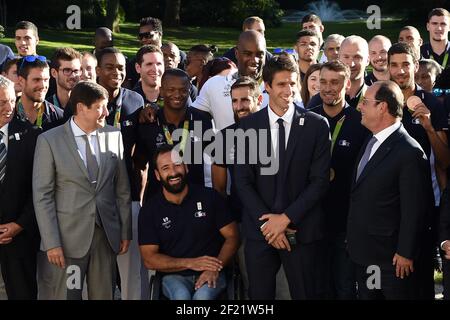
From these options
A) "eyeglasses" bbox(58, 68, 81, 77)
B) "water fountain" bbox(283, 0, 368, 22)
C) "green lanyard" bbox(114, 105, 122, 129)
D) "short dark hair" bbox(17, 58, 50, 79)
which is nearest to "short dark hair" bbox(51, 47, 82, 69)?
"eyeglasses" bbox(58, 68, 81, 77)

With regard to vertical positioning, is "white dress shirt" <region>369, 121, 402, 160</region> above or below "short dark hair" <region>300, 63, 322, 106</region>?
below

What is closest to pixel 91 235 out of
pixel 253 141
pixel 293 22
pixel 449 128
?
pixel 253 141

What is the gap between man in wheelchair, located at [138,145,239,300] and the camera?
19.3 ft

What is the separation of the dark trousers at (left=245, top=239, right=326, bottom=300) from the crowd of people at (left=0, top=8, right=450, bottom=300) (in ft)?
0.04

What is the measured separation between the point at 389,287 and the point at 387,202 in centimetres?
64

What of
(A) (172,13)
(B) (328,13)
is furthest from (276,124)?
(B) (328,13)

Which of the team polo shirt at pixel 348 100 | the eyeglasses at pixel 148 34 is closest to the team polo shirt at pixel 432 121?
the team polo shirt at pixel 348 100

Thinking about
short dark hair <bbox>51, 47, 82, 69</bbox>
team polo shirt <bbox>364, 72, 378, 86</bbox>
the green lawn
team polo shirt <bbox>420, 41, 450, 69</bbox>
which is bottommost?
team polo shirt <bbox>364, 72, 378, 86</bbox>

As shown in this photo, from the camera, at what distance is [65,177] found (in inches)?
229

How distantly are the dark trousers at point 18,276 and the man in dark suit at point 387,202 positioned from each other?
2608 millimetres

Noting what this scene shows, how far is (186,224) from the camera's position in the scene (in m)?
5.98

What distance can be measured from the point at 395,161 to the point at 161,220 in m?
1.92

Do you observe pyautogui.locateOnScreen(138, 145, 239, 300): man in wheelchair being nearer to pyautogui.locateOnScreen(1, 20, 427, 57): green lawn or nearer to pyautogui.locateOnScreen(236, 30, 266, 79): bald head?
pyautogui.locateOnScreen(236, 30, 266, 79): bald head

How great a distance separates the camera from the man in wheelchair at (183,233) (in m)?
5.88
